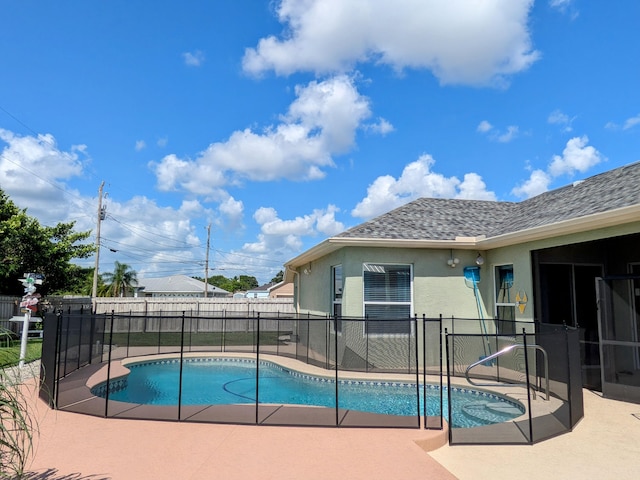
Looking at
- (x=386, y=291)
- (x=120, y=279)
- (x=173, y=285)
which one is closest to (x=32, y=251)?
(x=386, y=291)

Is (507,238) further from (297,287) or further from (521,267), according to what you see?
(297,287)

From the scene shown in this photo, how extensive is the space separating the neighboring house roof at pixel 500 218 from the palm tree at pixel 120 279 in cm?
3608

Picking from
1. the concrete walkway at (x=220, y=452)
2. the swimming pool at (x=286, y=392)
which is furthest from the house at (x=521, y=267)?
the concrete walkway at (x=220, y=452)

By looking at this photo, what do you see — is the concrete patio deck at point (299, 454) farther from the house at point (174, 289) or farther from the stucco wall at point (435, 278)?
the house at point (174, 289)

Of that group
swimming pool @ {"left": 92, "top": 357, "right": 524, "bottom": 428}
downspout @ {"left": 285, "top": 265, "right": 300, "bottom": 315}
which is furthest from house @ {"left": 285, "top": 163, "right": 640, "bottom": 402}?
downspout @ {"left": 285, "top": 265, "right": 300, "bottom": 315}

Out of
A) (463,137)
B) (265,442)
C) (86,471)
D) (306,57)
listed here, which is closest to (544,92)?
(463,137)

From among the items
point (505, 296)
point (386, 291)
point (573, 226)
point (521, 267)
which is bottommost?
point (505, 296)

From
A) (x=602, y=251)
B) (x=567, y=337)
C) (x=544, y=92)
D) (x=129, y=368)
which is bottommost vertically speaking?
(x=129, y=368)

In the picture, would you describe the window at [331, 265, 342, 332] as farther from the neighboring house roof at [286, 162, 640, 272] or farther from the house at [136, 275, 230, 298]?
the house at [136, 275, 230, 298]

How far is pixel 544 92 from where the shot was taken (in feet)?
46.9

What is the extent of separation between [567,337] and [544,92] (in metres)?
10.6

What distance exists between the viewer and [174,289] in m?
52.8

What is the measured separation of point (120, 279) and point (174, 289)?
312 inches

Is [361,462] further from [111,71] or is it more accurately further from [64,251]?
[64,251]
